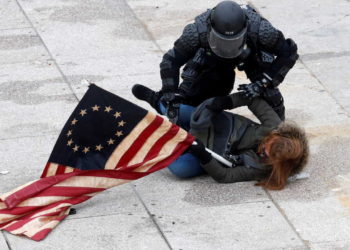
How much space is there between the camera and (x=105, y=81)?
28.8 feet

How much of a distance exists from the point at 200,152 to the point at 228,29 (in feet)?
2.94

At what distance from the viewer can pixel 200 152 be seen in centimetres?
668

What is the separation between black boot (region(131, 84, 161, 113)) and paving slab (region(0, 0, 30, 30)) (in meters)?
2.77

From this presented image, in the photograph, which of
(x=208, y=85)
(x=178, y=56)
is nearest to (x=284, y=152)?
(x=208, y=85)

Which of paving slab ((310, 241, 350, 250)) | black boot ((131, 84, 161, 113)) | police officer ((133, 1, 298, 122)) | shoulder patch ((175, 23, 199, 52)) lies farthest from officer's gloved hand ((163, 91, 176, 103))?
paving slab ((310, 241, 350, 250))

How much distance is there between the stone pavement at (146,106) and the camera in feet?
20.6

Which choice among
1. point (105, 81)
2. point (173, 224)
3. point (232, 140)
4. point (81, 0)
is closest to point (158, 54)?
point (105, 81)

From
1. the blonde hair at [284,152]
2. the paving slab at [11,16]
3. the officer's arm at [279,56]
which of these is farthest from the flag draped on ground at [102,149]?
the paving slab at [11,16]

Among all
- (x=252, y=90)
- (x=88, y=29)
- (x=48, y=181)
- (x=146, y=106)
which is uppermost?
(x=252, y=90)

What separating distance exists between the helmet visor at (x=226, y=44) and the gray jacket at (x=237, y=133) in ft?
1.33

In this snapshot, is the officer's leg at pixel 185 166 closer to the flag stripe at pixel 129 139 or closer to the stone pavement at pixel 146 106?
the stone pavement at pixel 146 106

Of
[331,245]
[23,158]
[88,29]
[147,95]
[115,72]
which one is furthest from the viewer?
[88,29]

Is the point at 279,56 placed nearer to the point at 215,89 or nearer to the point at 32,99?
the point at 215,89

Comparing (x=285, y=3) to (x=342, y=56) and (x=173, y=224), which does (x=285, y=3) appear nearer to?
(x=342, y=56)
